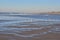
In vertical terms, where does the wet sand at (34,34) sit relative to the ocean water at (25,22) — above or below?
below

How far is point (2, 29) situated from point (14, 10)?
350 mm

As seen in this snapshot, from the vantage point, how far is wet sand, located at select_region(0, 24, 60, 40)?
1677mm

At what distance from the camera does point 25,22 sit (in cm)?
204

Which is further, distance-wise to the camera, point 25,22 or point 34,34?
point 25,22

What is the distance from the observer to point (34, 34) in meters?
1.76

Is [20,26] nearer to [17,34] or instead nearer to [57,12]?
[17,34]

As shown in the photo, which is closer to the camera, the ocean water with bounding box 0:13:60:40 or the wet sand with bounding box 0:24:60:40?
the wet sand with bounding box 0:24:60:40

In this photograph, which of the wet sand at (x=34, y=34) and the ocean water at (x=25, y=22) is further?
the ocean water at (x=25, y=22)

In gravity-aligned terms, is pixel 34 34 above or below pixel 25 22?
below

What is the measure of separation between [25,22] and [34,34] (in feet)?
1.12

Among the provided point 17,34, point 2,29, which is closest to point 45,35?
point 17,34

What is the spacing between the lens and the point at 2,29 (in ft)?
6.22

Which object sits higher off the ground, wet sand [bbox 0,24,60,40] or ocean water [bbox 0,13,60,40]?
ocean water [bbox 0,13,60,40]

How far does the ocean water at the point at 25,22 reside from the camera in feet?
6.18
